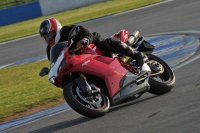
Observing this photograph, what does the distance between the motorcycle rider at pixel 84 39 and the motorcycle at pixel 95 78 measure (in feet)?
0.27

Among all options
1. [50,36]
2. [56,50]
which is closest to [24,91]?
[50,36]

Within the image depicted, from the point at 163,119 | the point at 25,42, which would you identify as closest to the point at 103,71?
the point at 163,119

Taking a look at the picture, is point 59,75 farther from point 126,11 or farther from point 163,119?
point 126,11

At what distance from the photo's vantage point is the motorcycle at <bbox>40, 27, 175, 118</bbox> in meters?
6.34

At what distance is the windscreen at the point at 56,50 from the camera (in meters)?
6.68

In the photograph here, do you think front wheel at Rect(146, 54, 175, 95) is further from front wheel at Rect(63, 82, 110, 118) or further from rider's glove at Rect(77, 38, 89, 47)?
rider's glove at Rect(77, 38, 89, 47)

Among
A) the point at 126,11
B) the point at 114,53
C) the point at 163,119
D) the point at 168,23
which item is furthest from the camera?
the point at 126,11

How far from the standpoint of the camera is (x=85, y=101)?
249 inches

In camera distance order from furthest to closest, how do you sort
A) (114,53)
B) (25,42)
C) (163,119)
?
(25,42), (114,53), (163,119)

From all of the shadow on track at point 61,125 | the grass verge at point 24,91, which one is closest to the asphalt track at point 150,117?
the shadow on track at point 61,125

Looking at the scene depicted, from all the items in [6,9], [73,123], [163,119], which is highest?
[163,119]

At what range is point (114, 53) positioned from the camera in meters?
7.02

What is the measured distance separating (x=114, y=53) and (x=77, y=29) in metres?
0.62

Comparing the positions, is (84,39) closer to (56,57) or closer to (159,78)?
(56,57)
